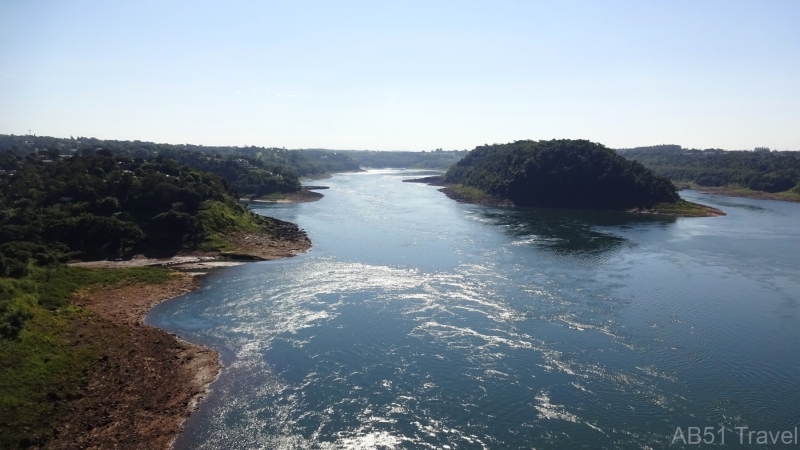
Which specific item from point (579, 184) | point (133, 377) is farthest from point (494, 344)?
point (579, 184)

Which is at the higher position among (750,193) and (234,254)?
(750,193)

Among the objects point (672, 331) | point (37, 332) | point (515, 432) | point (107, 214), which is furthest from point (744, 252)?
point (107, 214)

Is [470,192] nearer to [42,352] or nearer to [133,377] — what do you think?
[133,377]

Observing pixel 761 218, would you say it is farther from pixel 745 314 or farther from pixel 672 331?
pixel 672 331

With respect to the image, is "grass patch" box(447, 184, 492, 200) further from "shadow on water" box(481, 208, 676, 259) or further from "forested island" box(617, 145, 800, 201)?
"forested island" box(617, 145, 800, 201)

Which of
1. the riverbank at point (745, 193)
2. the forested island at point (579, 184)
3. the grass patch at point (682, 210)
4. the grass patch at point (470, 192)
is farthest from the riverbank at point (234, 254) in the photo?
the riverbank at point (745, 193)

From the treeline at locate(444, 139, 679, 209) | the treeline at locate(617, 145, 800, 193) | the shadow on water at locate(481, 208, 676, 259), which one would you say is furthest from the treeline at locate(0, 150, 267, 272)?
the treeline at locate(617, 145, 800, 193)

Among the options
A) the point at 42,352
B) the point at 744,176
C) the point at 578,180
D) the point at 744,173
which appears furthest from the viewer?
the point at 744,173
